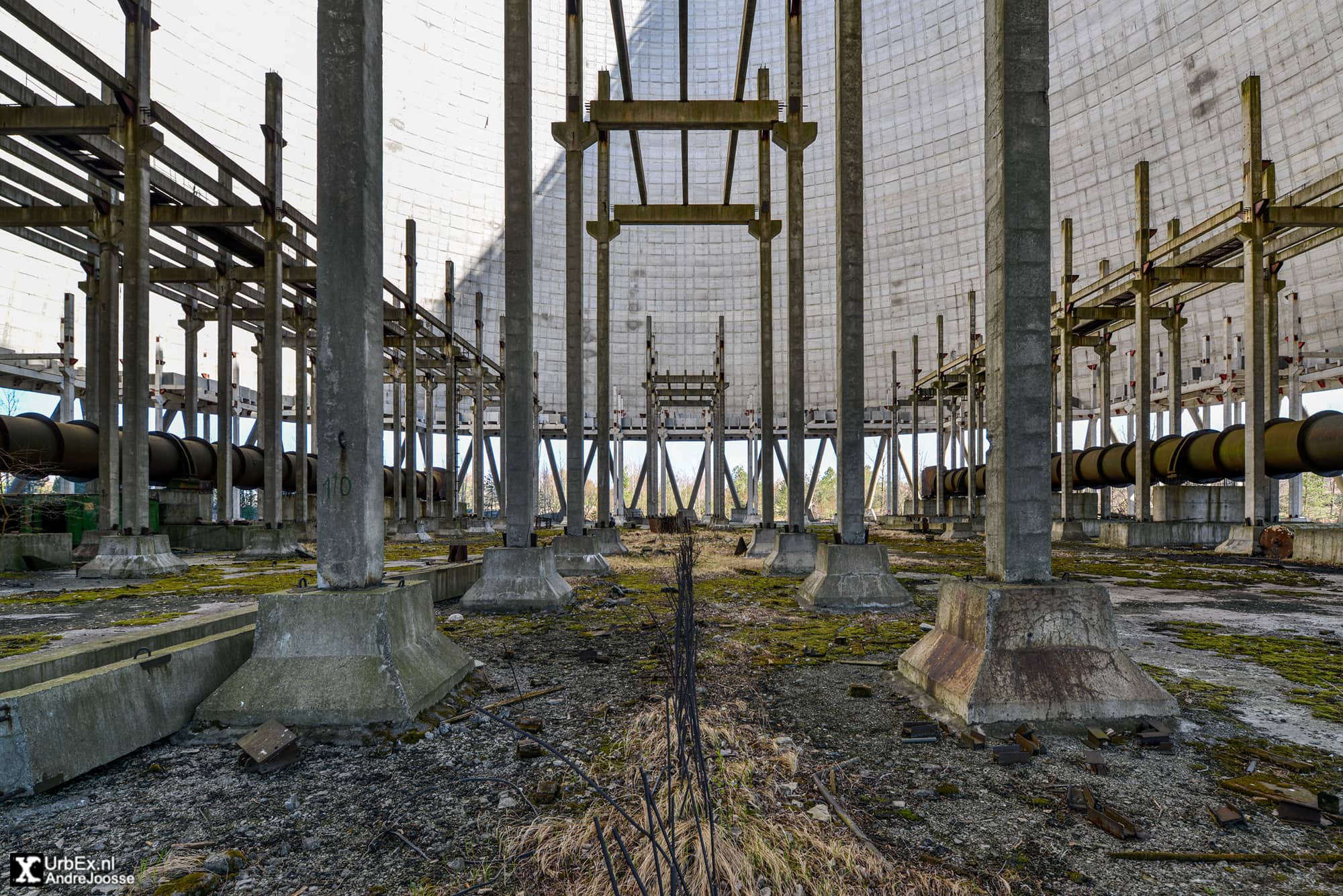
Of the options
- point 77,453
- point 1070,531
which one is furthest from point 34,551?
point 1070,531

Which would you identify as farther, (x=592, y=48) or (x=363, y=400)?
(x=592, y=48)

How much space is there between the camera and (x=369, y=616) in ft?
13.1

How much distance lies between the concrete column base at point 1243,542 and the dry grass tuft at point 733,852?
16197mm

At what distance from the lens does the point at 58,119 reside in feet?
36.9

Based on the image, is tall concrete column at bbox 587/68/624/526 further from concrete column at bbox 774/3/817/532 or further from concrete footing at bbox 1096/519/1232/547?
concrete footing at bbox 1096/519/1232/547

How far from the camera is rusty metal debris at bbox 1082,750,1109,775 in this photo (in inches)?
125

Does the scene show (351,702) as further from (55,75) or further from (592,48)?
(592,48)

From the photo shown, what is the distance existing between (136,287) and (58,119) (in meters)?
3.04

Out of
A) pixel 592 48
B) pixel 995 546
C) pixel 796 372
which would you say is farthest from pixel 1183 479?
pixel 592 48

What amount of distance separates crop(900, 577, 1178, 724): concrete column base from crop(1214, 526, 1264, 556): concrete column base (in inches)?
554

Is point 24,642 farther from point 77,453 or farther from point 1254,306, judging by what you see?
point 1254,306

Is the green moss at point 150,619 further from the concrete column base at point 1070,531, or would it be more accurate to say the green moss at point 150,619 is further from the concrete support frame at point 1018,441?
the concrete column base at point 1070,531

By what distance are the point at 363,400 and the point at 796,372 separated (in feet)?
28.2

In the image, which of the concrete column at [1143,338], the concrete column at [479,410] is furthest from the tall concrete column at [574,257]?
the concrete column at [1143,338]
